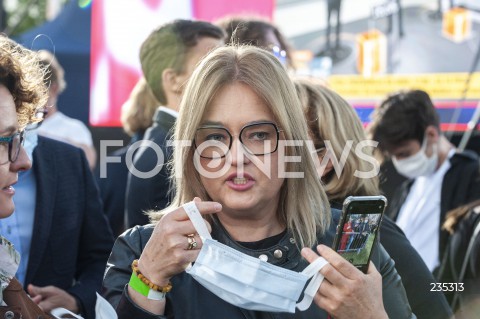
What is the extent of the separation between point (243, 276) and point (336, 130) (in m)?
1.28

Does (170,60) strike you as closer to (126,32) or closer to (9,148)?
(9,148)

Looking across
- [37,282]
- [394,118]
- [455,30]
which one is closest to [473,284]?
[394,118]

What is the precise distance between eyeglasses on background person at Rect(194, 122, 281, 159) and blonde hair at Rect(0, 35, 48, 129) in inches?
21.8

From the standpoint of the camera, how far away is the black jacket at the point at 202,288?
87.8 inches

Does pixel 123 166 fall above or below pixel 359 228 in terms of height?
below

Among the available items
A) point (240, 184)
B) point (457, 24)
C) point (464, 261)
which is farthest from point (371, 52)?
point (240, 184)

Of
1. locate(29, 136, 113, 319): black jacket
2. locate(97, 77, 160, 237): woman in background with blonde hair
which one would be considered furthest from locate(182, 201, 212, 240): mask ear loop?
locate(97, 77, 160, 237): woman in background with blonde hair

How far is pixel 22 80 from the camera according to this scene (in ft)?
8.14

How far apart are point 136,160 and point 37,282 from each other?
0.70 metres

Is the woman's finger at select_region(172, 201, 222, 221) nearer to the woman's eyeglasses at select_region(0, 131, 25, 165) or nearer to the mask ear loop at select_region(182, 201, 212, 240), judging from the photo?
the mask ear loop at select_region(182, 201, 212, 240)

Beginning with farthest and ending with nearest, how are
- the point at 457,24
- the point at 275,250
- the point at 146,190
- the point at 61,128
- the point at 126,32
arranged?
the point at 126,32 < the point at 61,128 < the point at 457,24 < the point at 146,190 < the point at 275,250

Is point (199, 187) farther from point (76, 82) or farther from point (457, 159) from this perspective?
point (76, 82)

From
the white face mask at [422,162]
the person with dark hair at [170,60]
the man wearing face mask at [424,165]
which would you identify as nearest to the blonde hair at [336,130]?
the person with dark hair at [170,60]

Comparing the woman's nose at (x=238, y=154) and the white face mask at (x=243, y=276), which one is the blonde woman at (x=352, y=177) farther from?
the white face mask at (x=243, y=276)
